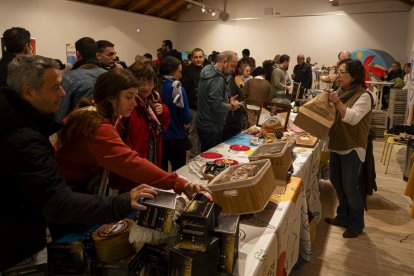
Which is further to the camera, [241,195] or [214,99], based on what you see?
[214,99]

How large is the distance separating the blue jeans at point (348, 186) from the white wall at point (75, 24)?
6857mm

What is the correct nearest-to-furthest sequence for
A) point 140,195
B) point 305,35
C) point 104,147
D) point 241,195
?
point 140,195 < point 104,147 < point 241,195 < point 305,35

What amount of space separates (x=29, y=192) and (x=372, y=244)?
2777mm

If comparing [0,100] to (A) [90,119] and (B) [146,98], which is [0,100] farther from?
(B) [146,98]

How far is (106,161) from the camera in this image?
1356mm

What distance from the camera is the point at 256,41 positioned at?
1134 cm

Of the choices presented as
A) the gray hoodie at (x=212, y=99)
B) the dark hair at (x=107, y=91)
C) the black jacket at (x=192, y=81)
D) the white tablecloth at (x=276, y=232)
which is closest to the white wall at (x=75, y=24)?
the black jacket at (x=192, y=81)

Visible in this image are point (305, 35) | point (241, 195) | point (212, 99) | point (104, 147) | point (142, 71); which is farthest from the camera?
point (305, 35)

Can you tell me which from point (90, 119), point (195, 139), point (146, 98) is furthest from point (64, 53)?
point (90, 119)

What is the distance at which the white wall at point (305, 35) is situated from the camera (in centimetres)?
942

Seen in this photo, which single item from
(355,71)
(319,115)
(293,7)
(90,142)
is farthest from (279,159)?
(293,7)

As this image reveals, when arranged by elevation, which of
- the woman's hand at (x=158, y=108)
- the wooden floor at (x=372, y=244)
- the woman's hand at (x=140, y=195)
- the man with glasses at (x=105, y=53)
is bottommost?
the wooden floor at (x=372, y=244)

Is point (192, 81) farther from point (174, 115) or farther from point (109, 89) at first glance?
point (109, 89)

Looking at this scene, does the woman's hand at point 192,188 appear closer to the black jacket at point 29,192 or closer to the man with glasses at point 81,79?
the black jacket at point 29,192
